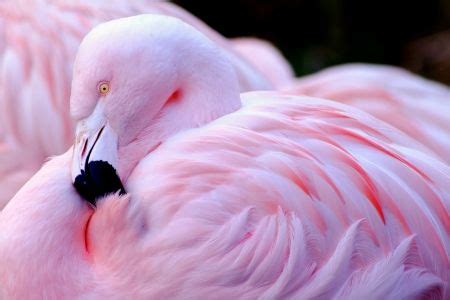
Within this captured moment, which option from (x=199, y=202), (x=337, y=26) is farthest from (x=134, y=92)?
(x=337, y=26)

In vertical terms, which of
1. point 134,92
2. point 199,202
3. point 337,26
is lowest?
point 337,26

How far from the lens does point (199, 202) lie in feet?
7.87

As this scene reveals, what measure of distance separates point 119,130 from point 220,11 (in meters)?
6.10

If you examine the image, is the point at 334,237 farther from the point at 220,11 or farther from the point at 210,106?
the point at 220,11

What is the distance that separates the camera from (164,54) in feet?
8.26

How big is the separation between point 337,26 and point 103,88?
5.81 m

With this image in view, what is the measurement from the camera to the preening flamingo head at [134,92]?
8.09 feet

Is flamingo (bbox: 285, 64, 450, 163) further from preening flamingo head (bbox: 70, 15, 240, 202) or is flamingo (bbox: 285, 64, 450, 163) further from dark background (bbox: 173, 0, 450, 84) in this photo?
dark background (bbox: 173, 0, 450, 84)

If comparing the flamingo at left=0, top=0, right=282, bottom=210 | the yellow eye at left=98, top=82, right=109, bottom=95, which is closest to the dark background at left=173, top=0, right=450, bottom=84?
the flamingo at left=0, top=0, right=282, bottom=210

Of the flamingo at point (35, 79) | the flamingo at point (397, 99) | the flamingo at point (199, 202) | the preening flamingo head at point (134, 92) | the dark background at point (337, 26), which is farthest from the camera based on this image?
the dark background at point (337, 26)

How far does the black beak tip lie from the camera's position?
2.42 m

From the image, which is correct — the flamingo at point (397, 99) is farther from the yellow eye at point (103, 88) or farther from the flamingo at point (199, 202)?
the yellow eye at point (103, 88)

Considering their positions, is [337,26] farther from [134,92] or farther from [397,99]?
[134,92]

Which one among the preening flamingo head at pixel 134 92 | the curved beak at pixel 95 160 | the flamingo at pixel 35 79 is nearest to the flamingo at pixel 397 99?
the flamingo at pixel 35 79
